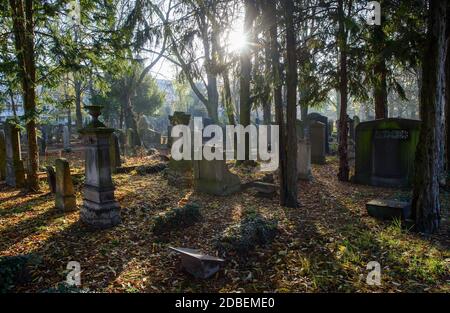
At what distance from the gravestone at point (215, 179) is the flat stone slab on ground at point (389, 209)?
11.9ft

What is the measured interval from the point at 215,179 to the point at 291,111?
3.00 metres

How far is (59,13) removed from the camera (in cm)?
897

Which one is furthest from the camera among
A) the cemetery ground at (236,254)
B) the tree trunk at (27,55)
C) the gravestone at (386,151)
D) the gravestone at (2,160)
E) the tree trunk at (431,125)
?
the gravestone at (2,160)

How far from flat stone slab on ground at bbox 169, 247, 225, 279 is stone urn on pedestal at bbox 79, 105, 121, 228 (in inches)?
99.5

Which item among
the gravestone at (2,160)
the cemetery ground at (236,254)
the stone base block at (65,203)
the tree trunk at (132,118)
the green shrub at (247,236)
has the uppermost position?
the tree trunk at (132,118)

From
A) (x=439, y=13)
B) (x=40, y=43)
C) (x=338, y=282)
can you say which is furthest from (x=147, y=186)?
(x=439, y=13)

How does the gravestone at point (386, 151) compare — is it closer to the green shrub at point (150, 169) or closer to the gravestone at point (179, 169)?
the gravestone at point (179, 169)

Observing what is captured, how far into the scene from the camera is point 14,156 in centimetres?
945

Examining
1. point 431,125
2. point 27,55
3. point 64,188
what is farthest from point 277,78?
point 27,55

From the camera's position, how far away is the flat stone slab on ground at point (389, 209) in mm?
6000

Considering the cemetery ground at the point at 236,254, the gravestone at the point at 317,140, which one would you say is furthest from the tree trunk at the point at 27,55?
the gravestone at the point at 317,140

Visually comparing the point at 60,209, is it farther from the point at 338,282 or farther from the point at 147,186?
the point at 338,282

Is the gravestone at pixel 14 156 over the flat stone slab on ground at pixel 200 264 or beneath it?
over

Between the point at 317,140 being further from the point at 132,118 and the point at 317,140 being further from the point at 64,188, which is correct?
the point at 132,118
